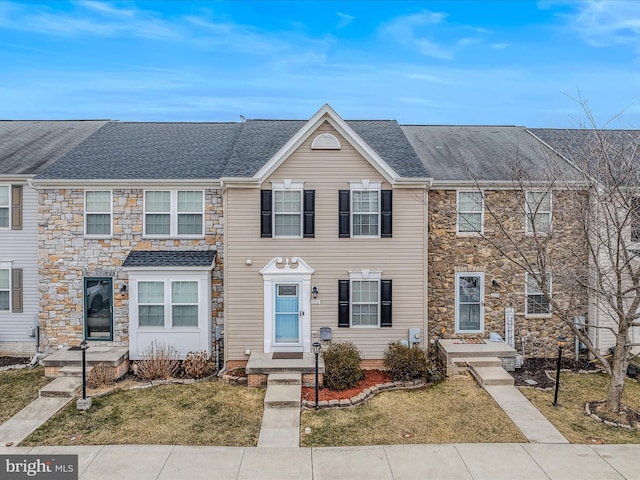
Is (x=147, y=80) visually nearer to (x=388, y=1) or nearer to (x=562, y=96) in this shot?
(x=388, y=1)

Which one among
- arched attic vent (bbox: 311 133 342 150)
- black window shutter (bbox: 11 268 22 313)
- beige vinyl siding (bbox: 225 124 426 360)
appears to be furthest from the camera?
black window shutter (bbox: 11 268 22 313)

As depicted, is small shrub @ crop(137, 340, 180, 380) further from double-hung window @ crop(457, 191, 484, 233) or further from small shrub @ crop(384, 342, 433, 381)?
double-hung window @ crop(457, 191, 484, 233)

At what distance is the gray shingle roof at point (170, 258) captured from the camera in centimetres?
1256

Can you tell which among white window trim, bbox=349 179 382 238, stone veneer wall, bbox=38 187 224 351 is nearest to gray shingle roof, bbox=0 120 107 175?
stone veneer wall, bbox=38 187 224 351

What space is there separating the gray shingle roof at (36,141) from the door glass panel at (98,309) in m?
4.33

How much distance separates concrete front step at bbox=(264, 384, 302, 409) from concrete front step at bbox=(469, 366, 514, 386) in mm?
4720

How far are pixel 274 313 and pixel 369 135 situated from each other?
7.24 metres

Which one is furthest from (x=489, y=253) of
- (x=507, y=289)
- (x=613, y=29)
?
(x=613, y=29)

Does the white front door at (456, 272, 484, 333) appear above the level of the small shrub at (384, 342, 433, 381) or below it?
above

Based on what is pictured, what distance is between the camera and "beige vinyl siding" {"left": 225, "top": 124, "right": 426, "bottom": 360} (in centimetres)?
1254

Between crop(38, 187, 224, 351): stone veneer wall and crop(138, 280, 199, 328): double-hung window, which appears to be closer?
crop(138, 280, 199, 328): double-hung window

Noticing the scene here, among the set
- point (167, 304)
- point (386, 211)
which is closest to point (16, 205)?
point (167, 304)

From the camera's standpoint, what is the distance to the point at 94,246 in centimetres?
1334

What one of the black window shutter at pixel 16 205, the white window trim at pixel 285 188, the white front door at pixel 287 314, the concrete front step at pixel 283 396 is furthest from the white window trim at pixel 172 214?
the concrete front step at pixel 283 396
